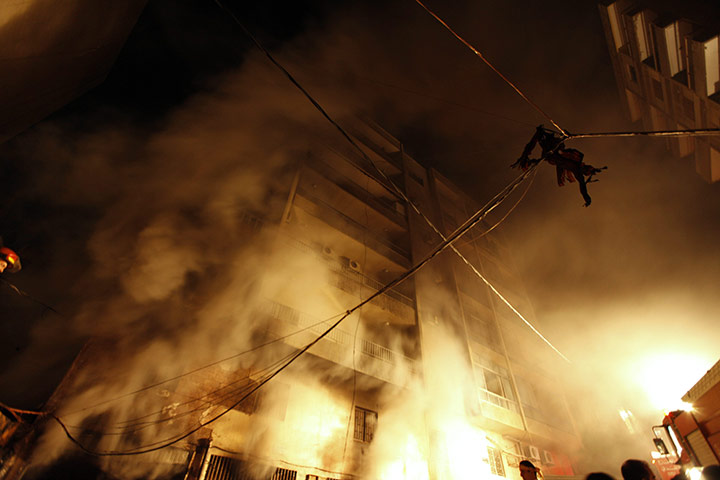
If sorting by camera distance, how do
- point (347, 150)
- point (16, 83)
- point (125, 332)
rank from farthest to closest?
point (347, 150)
point (125, 332)
point (16, 83)

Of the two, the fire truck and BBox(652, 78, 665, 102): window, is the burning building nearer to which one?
the fire truck

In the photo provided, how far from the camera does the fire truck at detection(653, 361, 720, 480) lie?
788 cm

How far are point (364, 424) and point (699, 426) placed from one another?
31.5 feet

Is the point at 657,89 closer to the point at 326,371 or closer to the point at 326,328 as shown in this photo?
the point at 326,328

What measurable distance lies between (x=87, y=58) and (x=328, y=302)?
9.91 m

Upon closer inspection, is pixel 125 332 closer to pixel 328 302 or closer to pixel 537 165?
pixel 328 302

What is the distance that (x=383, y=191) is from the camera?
1941cm

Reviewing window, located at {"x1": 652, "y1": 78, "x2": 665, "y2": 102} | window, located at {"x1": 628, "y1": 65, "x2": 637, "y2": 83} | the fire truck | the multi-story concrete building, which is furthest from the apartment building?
window, located at {"x1": 628, "y1": 65, "x2": 637, "y2": 83}

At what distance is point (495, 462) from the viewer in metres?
12.9

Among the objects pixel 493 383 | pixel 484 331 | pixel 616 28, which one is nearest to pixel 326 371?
pixel 493 383

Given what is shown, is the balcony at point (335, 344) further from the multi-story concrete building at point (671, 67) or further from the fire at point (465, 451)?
the multi-story concrete building at point (671, 67)

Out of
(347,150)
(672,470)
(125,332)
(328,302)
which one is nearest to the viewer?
(125,332)

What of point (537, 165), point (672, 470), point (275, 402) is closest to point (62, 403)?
point (275, 402)

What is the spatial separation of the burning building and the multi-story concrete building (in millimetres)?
9887
